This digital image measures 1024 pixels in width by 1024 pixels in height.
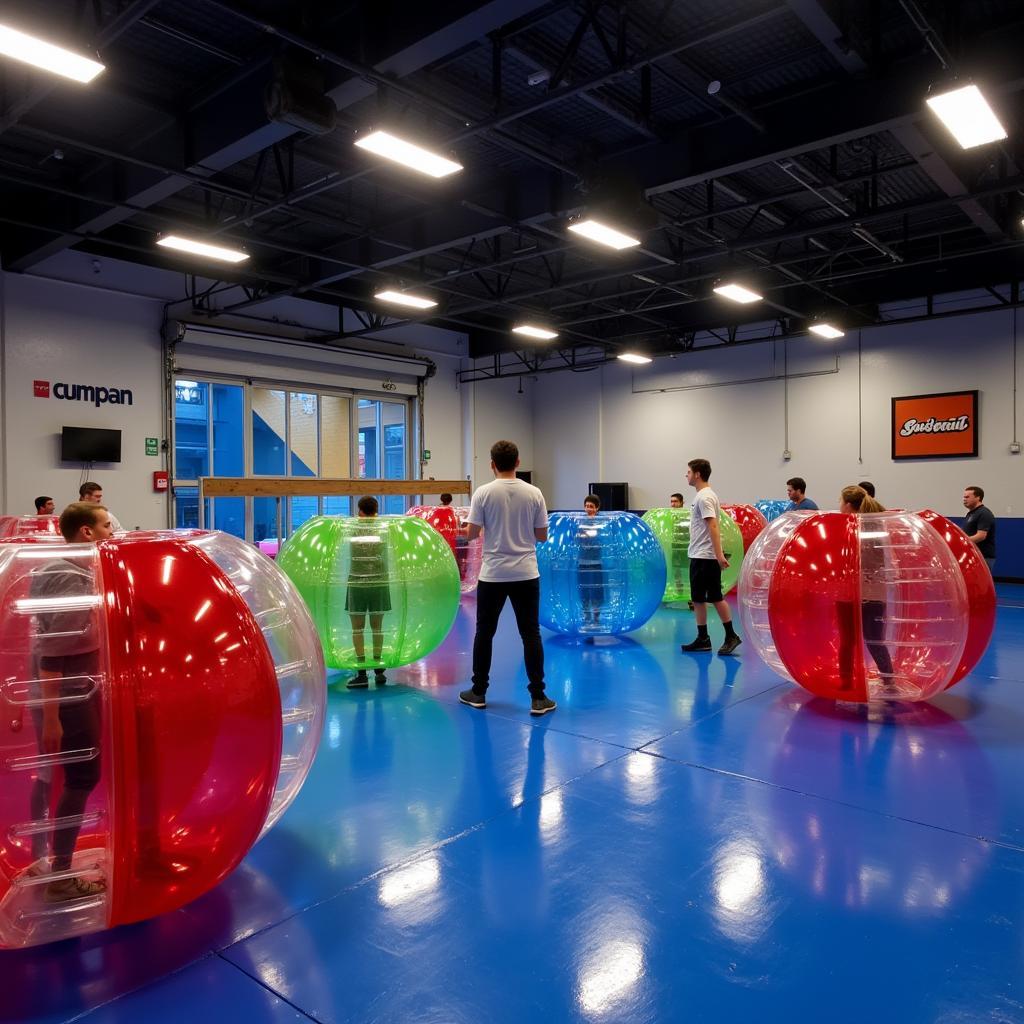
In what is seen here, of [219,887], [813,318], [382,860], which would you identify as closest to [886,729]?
[382,860]

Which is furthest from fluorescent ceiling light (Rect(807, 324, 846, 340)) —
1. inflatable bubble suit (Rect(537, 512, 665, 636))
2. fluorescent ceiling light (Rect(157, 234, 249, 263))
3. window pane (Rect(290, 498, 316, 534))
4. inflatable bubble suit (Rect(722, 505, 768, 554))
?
window pane (Rect(290, 498, 316, 534))

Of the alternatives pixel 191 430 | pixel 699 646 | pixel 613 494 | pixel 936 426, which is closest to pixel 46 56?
pixel 699 646

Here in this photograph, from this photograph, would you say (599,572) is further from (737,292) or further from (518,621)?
(737,292)

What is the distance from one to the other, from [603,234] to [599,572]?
5.16m

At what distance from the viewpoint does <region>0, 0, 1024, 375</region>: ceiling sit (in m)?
6.94

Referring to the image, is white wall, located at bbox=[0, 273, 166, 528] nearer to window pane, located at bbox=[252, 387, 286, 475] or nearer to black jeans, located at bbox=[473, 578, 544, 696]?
window pane, located at bbox=[252, 387, 286, 475]

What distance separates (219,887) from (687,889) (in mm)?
1814

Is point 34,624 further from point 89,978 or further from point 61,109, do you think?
point 61,109

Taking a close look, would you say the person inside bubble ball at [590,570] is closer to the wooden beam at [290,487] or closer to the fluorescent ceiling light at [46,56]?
the wooden beam at [290,487]

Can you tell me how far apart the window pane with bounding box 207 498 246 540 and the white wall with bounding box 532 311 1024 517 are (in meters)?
8.73

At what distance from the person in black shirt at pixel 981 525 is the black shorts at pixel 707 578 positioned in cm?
391

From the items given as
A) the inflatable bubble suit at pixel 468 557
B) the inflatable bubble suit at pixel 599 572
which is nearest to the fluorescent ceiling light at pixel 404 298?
the inflatable bubble suit at pixel 468 557

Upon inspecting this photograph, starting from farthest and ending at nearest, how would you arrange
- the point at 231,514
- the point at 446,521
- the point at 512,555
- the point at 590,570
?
the point at 231,514 < the point at 446,521 < the point at 590,570 < the point at 512,555

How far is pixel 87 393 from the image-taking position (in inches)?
521
